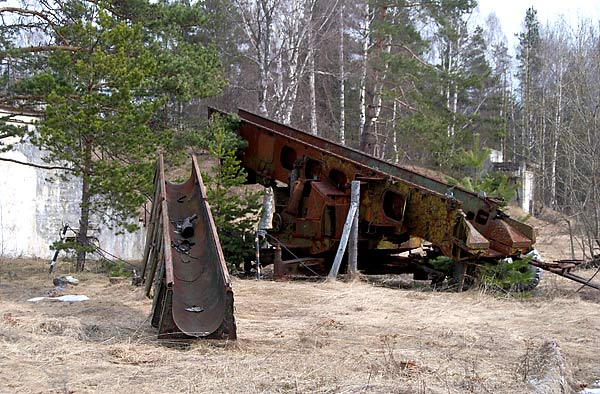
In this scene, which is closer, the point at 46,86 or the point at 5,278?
the point at 46,86

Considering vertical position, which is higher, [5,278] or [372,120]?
[372,120]

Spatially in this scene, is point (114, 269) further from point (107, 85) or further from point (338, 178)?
point (338, 178)

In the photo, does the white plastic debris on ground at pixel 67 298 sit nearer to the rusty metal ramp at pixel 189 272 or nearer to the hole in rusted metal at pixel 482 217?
the rusty metal ramp at pixel 189 272

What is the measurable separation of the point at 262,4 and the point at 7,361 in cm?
1667

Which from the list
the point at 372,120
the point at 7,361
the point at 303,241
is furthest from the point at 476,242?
the point at 372,120

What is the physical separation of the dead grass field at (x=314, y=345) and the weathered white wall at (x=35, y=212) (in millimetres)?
9116

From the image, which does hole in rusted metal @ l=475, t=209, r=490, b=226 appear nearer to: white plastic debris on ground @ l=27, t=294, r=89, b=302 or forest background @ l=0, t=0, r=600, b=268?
forest background @ l=0, t=0, r=600, b=268

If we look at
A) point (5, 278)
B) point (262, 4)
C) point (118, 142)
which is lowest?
point (5, 278)

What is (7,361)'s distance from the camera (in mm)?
5539

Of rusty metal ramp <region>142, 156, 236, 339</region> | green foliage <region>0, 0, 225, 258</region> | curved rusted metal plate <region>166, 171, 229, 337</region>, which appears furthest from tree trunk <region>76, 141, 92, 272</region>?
curved rusted metal plate <region>166, 171, 229, 337</region>

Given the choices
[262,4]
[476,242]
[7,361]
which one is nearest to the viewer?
[7,361]

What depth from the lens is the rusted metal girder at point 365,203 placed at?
1012 cm

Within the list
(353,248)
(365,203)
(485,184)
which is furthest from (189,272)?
(485,184)

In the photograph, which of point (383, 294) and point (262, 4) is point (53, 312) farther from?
point (262, 4)
